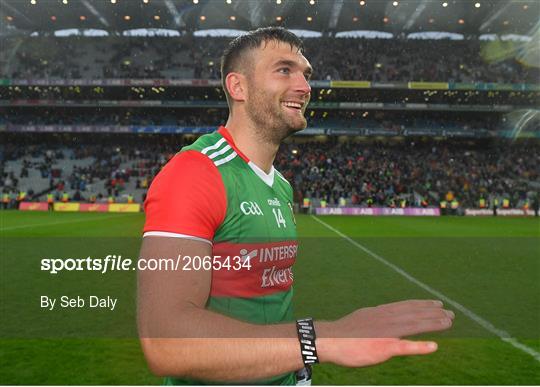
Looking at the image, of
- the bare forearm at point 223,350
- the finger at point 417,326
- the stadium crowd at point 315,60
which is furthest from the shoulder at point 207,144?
the stadium crowd at point 315,60

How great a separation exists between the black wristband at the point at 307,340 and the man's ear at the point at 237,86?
3.27ft

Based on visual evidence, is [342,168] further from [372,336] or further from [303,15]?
[372,336]

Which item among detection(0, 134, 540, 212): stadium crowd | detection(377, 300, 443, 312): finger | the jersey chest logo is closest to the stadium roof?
detection(0, 134, 540, 212): stadium crowd

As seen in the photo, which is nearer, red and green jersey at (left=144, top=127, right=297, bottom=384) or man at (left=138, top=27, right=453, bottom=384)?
man at (left=138, top=27, right=453, bottom=384)

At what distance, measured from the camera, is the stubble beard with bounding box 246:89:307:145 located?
1783 millimetres

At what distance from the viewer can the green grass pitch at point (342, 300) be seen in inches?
185

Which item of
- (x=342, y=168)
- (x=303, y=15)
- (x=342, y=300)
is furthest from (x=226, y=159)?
(x=303, y=15)

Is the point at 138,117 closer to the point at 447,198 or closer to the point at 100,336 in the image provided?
the point at 447,198

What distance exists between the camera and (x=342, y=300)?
7.57 m

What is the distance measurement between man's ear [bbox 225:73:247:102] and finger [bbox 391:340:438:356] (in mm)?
1120

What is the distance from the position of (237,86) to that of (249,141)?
0.24m

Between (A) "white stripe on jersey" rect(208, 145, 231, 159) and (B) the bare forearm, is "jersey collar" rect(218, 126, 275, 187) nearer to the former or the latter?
(A) "white stripe on jersey" rect(208, 145, 231, 159)

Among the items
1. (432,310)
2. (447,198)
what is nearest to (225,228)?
(432,310)

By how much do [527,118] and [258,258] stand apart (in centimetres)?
5342
